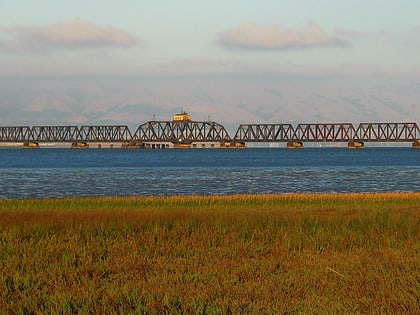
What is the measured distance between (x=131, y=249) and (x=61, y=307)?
21.1ft

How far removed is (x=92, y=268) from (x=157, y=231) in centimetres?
579

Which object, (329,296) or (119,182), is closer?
(329,296)

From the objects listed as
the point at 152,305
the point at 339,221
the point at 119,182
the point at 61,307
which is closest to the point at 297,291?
the point at 152,305

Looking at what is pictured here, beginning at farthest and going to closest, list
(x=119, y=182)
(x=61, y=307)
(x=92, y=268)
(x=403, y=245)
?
(x=119, y=182), (x=403, y=245), (x=92, y=268), (x=61, y=307)

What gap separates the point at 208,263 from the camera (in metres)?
17.9

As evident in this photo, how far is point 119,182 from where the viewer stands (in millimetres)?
76188

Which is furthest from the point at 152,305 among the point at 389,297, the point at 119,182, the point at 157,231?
the point at 119,182

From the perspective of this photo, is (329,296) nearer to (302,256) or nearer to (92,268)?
(302,256)

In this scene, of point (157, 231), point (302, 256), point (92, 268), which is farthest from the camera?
point (157, 231)

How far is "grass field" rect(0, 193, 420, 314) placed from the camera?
13.8 m

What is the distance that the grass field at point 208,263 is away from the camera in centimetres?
1378

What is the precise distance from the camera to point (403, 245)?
20.6 meters

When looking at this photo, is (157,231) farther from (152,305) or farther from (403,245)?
(152,305)

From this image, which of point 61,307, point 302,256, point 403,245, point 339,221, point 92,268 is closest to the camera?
point 61,307
